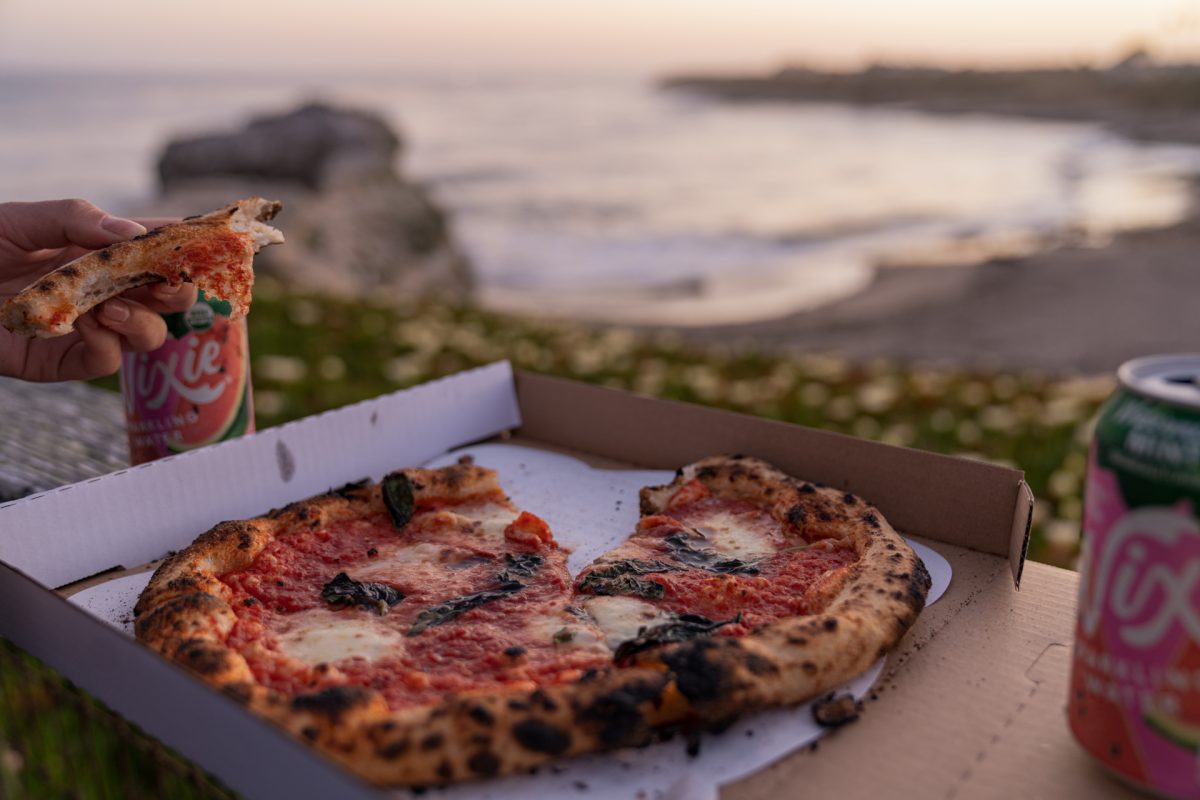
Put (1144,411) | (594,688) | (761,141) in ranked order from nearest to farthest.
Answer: (1144,411) < (594,688) < (761,141)

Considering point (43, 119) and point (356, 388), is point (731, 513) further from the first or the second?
point (43, 119)

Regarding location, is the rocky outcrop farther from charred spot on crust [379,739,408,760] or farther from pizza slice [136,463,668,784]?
charred spot on crust [379,739,408,760]

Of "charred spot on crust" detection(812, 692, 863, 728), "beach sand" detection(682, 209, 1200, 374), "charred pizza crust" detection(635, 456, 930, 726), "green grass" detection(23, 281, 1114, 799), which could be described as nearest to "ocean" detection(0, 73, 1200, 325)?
"beach sand" detection(682, 209, 1200, 374)

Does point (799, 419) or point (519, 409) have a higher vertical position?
point (519, 409)

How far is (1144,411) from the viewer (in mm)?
1757

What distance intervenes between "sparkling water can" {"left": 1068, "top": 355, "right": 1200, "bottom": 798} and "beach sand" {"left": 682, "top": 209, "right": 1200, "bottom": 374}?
10876mm

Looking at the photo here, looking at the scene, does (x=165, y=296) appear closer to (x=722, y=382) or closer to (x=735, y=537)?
(x=735, y=537)

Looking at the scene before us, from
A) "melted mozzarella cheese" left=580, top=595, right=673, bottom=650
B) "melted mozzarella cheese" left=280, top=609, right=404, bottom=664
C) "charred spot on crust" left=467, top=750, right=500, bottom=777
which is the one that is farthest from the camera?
"melted mozzarella cheese" left=580, top=595, right=673, bottom=650

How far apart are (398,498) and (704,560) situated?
106cm

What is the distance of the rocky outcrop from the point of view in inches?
633

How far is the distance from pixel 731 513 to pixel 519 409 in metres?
1.26

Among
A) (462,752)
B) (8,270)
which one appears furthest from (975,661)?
(8,270)

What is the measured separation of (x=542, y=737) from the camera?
2133mm

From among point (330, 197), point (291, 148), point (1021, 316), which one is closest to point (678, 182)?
point (291, 148)
